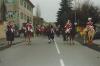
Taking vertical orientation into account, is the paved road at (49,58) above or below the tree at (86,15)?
below

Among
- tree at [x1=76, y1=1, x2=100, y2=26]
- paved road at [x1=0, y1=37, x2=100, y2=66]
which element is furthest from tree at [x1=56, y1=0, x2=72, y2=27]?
paved road at [x1=0, y1=37, x2=100, y2=66]

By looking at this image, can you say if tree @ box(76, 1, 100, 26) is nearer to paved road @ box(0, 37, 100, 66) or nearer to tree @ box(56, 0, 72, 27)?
tree @ box(56, 0, 72, 27)

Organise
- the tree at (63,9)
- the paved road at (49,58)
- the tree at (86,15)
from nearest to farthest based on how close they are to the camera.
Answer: the paved road at (49,58), the tree at (86,15), the tree at (63,9)

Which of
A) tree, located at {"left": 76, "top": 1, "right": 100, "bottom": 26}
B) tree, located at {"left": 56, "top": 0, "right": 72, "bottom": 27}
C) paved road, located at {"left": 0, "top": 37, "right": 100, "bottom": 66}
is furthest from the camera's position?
tree, located at {"left": 56, "top": 0, "right": 72, "bottom": 27}

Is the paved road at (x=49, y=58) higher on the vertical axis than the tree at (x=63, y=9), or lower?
lower

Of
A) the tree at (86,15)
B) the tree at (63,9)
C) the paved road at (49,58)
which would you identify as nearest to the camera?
the paved road at (49,58)

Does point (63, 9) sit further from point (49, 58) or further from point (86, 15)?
point (49, 58)

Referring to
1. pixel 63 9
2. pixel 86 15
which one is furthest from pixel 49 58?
pixel 63 9

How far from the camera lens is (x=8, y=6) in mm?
78312

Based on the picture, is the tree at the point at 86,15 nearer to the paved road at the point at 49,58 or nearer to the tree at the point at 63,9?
the tree at the point at 63,9

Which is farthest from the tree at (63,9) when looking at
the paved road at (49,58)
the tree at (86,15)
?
the paved road at (49,58)

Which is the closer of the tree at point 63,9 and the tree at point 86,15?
the tree at point 86,15

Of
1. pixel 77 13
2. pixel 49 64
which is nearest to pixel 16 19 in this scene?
pixel 77 13

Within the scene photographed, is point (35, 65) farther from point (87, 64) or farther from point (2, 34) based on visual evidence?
point (2, 34)
